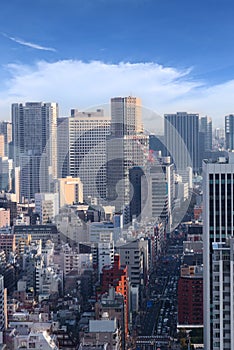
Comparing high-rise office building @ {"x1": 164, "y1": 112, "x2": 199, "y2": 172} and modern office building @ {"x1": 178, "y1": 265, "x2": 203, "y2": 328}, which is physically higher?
high-rise office building @ {"x1": 164, "y1": 112, "x2": 199, "y2": 172}

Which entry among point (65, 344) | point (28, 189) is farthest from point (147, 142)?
point (28, 189)

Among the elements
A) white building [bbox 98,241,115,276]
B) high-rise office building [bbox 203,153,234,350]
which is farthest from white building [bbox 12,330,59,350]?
white building [bbox 98,241,115,276]

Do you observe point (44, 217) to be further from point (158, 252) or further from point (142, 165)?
point (142, 165)

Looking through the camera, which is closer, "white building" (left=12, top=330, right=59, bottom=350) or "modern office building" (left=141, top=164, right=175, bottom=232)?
"white building" (left=12, top=330, right=59, bottom=350)

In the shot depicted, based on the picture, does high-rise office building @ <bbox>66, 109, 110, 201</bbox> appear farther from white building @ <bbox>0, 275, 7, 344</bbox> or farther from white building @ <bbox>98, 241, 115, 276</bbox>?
white building @ <bbox>0, 275, 7, 344</bbox>

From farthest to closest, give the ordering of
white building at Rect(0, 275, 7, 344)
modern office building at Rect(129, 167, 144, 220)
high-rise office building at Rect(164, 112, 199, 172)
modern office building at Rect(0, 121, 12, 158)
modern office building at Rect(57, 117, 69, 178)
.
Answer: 1. modern office building at Rect(0, 121, 12, 158)
2. high-rise office building at Rect(164, 112, 199, 172)
3. modern office building at Rect(57, 117, 69, 178)
4. modern office building at Rect(129, 167, 144, 220)
5. white building at Rect(0, 275, 7, 344)

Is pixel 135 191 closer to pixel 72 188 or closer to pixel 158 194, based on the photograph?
pixel 158 194
